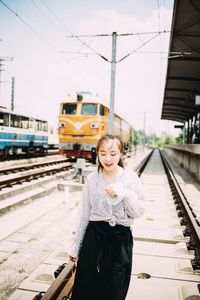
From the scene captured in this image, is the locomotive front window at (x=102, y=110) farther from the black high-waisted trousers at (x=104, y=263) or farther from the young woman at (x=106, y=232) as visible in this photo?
the black high-waisted trousers at (x=104, y=263)

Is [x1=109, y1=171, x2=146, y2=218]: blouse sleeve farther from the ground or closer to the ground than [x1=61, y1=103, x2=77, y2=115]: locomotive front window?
closer to the ground

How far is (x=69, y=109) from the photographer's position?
18.2m

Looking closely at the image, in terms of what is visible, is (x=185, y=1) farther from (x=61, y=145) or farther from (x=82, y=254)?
(x=61, y=145)

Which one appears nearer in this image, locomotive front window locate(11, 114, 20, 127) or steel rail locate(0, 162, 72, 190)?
steel rail locate(0, 162, 72, 190)

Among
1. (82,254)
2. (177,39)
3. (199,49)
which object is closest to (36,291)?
(82,254)

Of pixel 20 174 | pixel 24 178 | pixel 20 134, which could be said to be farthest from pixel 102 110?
pixel 24 178

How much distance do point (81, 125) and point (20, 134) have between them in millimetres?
6297

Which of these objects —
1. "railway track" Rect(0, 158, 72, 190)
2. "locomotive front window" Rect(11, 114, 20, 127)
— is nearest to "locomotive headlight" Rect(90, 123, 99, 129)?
"railway track" Rect(0, 158, 72, 190)

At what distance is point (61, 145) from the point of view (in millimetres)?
17625

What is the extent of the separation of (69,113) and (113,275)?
16131 mm

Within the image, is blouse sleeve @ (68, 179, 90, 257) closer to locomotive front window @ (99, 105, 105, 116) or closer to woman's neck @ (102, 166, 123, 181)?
woman's neck @ (102, 166, 123, 181)

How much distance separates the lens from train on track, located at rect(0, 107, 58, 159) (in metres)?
19.7

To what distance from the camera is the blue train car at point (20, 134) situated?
1969 cm

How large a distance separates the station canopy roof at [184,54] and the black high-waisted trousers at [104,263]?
28.0 ft
